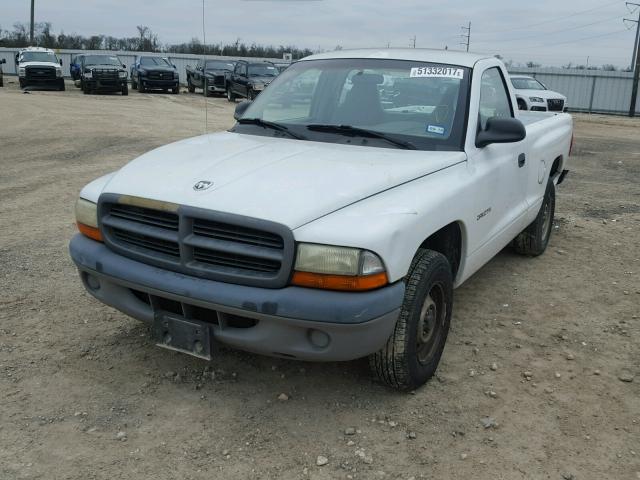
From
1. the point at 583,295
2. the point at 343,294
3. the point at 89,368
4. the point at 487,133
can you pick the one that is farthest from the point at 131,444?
the point at 583,295

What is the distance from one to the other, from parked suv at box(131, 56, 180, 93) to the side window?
26.6 metres

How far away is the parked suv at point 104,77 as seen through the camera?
26719mm

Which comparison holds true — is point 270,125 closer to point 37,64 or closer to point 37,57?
point 37,64

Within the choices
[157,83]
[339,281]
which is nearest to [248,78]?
[157,83]

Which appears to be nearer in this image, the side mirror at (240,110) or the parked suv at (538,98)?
the side mirror at (240,110)

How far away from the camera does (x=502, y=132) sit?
12.7 ft

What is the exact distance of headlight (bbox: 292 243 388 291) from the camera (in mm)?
2732

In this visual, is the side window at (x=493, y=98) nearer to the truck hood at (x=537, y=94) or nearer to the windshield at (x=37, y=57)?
the truck hood at (x=537, y=94)

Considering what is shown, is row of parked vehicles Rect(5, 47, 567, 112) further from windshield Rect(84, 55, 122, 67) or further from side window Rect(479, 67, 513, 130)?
side window Rect(479, 67, 513, 130)

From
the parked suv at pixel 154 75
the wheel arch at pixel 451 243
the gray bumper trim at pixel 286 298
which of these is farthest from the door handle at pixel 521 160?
the parked suv at pixel 154 75

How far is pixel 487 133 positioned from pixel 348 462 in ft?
7.26

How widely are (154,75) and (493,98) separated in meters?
26.9

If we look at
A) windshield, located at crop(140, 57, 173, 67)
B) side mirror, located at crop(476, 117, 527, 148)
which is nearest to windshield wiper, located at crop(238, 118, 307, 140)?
side mirror, located at crop(476, 117, 527, 148)

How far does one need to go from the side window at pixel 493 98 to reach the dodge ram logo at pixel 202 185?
6.33 ft
